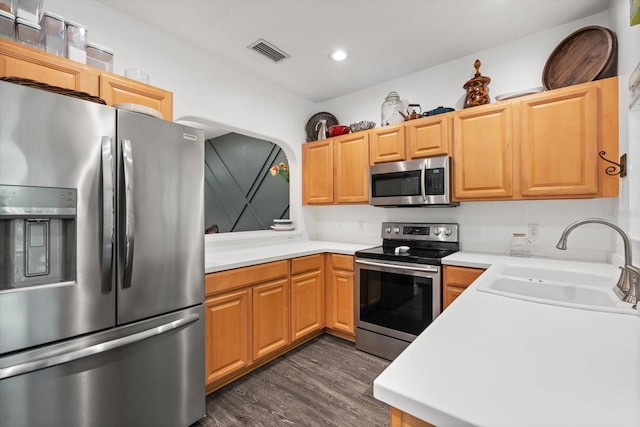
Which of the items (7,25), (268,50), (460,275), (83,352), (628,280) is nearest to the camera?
(628,280)

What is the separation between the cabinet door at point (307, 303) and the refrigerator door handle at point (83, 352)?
3.74 ft

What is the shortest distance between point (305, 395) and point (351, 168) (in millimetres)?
2062

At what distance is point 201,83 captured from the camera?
253 cm

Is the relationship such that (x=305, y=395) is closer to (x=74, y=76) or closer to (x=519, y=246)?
(x=519, y=246)

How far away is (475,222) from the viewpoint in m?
2.66

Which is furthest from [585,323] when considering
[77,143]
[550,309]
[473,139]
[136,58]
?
[136,58]

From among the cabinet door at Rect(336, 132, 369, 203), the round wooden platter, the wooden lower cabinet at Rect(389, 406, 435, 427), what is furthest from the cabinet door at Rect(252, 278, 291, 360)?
the round wooden platter

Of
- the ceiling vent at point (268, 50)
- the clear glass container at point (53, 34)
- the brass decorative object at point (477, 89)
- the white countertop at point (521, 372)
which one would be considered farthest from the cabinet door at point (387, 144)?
the clear glass container at point (53, 34)

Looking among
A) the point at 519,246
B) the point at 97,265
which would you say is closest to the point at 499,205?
the point at 519,246

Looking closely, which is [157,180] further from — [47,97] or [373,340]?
[373,340]

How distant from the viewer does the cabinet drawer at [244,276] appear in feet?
6.44

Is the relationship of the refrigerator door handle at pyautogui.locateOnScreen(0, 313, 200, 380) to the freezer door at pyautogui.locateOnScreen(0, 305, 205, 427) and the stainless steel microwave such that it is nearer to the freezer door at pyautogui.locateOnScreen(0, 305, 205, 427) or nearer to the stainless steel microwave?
the freezer door at pyautogui.locateOnScreen(0, 305, 205, 427)

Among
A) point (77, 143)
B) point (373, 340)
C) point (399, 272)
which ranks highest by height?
point (77, 143)

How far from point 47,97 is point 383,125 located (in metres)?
2.49
